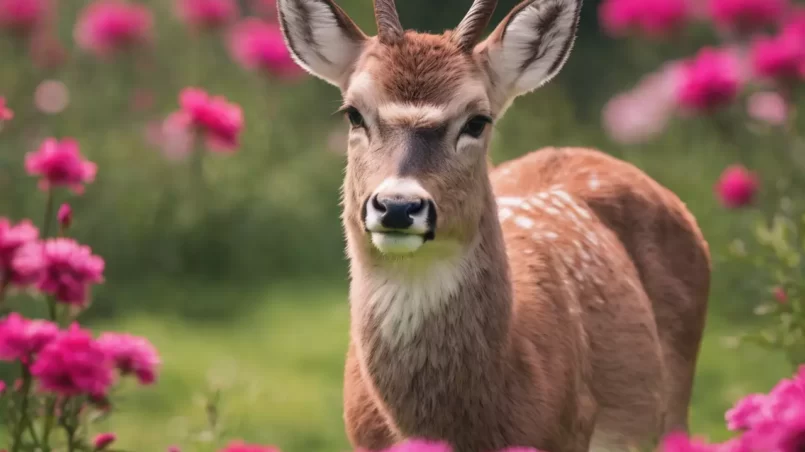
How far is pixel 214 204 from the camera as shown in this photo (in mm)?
8070

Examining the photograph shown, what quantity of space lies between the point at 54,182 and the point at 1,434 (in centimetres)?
192

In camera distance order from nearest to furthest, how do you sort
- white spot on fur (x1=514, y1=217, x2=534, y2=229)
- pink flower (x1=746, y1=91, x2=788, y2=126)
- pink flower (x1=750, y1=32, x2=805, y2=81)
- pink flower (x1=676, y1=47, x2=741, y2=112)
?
white spot on fur (x1=514, y1=217, x2=534, y2=229) → pink flower (x1=750, y1=32, x2=805, y2=81) → pink flower (x1=676, y1=47, x2=741, y2=112) → pink flower (x1=746, y1=91, x2=788, y2=126)

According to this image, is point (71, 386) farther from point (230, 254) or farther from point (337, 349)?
point (230, 254)

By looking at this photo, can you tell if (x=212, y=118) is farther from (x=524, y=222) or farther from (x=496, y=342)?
(x=496, y=342)

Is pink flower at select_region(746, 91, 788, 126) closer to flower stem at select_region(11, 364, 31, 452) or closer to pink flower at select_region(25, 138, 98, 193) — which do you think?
pink flower at select_region(25, 138, 98, 193)

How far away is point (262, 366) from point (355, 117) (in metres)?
3.16

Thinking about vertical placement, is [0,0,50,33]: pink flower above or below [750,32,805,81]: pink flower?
above

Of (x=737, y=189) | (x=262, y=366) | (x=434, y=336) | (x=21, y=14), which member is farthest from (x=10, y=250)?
(x=21, y=14)

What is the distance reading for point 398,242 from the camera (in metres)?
3.25

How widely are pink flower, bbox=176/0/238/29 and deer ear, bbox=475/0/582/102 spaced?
5.05 metres

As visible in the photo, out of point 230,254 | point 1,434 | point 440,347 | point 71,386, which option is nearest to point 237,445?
point 71,386

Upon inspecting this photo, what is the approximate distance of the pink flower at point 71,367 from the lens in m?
3.08

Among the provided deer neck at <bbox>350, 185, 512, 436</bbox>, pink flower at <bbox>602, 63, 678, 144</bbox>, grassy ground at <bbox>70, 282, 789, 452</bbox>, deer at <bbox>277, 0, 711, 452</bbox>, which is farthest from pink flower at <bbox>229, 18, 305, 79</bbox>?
deer neck at <bbox>350, 185, 512, 436</bbox>

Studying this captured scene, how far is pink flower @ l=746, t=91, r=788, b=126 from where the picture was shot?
8.11 m
